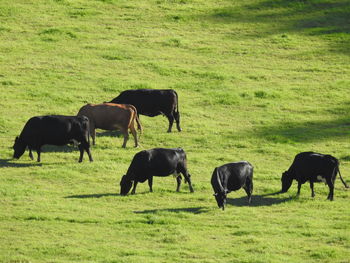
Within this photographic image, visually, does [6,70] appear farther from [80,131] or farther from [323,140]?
[323,140]

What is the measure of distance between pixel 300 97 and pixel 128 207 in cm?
1864

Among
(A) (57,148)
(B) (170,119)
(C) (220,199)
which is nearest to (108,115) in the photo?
(A) (57,148)

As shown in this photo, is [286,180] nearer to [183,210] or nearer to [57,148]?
[183,210]

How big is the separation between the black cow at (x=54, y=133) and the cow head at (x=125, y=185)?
429 centimetres

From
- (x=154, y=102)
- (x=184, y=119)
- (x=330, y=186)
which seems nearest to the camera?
(x=330, y=186)

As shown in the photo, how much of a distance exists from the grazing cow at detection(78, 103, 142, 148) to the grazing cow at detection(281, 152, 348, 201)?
7907 mm

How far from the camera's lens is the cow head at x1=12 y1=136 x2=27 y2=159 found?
36.9 m

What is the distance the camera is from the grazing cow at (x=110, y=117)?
Result: 3909cm

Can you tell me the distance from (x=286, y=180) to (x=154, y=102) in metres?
10.1

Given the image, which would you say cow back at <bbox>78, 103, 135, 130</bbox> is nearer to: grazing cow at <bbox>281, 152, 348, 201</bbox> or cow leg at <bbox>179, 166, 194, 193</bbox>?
cow leg at <bbox>179, 166, 194, 193</bbox>

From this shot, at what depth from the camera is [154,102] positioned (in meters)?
42.3

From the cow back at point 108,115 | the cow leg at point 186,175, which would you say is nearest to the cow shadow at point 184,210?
the cow leg at point 186,175

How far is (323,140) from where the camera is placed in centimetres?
4147

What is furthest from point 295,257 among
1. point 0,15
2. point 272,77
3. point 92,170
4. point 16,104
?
point 0,15
